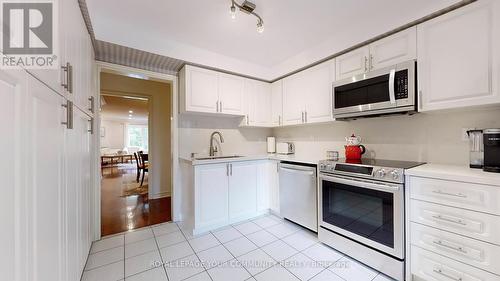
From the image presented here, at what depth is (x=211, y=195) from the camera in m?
2.44

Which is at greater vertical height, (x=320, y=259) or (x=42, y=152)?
(x=42, y=152)

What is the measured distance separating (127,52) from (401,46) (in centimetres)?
287

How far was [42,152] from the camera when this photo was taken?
2.75 feet

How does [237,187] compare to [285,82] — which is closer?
[237,187]

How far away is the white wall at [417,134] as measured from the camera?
1.68 metres

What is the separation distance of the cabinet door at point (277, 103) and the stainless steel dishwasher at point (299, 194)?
849mm

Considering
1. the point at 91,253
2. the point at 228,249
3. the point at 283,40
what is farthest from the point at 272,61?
the point at 91,253

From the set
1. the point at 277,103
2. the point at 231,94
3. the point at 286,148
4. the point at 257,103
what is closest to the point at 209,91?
the point at 231,94

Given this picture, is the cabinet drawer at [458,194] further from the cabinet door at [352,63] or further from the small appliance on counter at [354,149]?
the cabinet door at [352,63]

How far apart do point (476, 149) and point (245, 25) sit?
231 centimetres

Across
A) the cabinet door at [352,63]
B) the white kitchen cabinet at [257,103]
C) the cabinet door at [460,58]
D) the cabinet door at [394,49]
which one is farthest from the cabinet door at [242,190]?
the cabinet door at [460,58]

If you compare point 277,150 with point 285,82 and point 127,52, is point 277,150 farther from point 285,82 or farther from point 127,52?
point 127,52

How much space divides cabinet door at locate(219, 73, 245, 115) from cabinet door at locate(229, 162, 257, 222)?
83 cm

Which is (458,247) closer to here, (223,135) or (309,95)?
(309,95)
